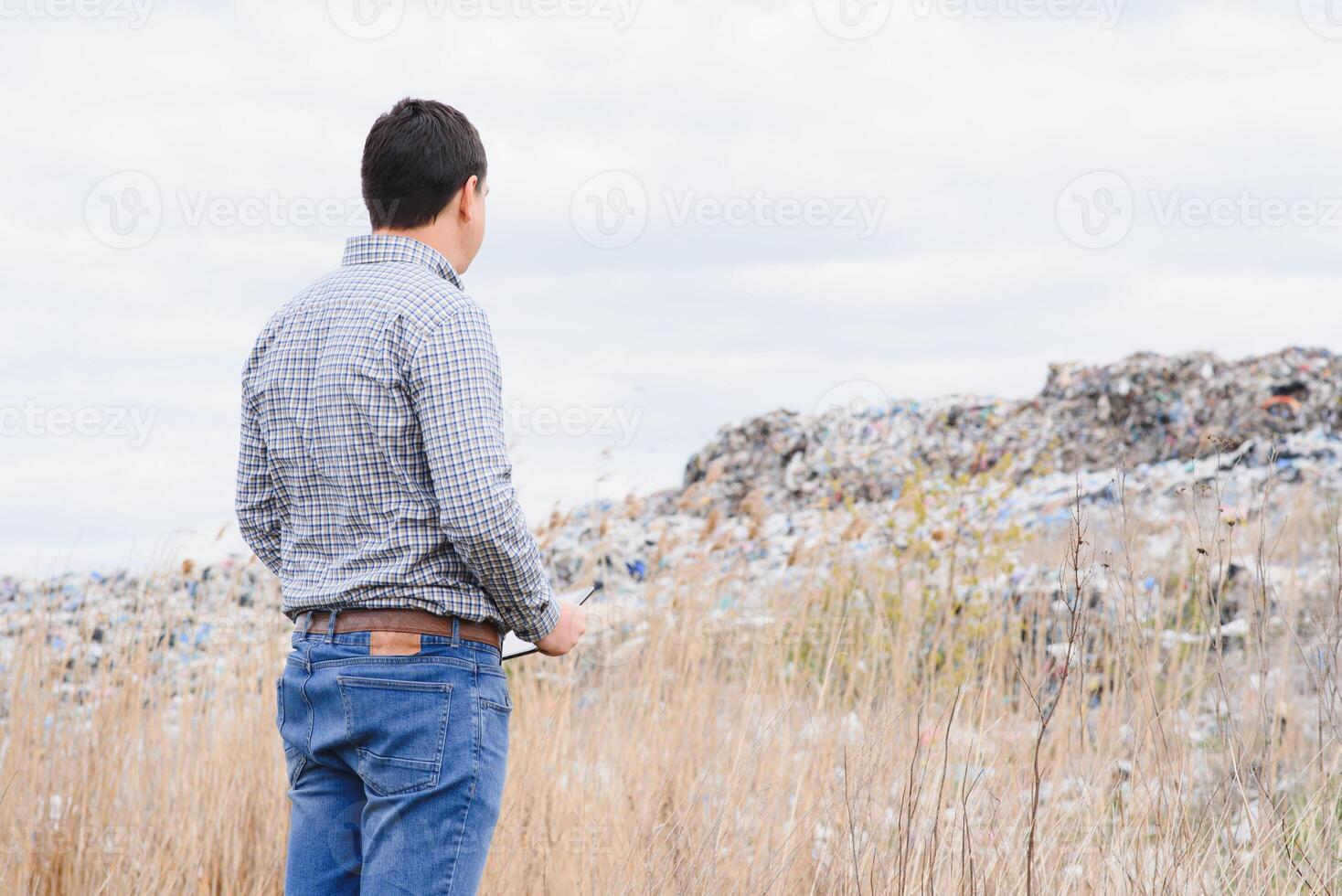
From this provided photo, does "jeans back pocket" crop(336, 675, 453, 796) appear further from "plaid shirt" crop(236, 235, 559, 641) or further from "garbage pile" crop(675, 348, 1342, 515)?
"garbage pile" crop(675, 348, 1342, 515)

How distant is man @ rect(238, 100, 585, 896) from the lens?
5.60ft

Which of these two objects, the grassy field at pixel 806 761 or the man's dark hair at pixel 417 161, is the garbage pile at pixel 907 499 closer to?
the grassy field at pixel 806 761

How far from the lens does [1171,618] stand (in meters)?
5.55

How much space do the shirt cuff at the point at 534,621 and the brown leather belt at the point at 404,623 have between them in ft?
0.18

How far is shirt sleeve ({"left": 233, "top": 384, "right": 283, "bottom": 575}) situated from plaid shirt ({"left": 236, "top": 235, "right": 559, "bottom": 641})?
0.13 metres

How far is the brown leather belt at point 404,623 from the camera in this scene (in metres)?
1.73

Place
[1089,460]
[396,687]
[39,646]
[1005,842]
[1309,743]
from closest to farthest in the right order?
[396,687] → [1005,842] → [39,646] → [1309,743] → [1089,460]

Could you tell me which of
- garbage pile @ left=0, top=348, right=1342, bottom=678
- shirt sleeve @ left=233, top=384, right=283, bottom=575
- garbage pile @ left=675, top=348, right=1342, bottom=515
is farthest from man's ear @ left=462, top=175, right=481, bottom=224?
garbage pile @ left=675, top=348, right=1342, bottom=515

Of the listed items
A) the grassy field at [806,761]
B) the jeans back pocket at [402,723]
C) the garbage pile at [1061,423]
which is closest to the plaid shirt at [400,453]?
the jeans back pocket at [402,723]

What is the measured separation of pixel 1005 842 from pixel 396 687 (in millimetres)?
1344

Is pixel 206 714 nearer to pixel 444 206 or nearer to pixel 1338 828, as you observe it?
pixel 444 206

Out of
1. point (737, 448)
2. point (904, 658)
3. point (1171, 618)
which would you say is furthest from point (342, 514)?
point (737, 448)

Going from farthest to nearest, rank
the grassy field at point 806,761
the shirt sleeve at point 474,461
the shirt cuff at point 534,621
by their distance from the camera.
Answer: the grassy field at point 806,761, the shirt cuff at point 534,621, the shirt sleeve at point 474,461

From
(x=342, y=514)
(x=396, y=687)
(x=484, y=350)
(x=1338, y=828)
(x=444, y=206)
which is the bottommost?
(x=1338, y=828)
